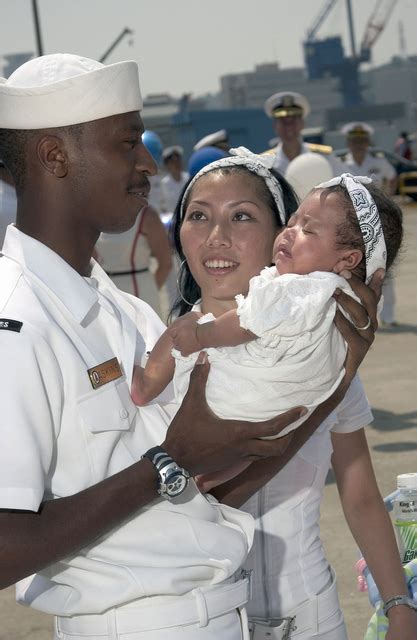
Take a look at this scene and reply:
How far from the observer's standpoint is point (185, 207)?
9.66 ft

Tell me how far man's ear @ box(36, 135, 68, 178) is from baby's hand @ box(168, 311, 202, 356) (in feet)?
1.36

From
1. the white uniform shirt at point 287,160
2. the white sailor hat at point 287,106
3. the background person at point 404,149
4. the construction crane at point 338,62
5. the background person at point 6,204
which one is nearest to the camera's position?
the background person at point 6,204

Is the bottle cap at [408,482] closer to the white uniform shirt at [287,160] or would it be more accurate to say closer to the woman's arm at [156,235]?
the woman's arm at [156,235]

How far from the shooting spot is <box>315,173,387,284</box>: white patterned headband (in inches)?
100

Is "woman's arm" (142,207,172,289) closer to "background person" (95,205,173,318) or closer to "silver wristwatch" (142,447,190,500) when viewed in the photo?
"background person" (95,205,173,318)

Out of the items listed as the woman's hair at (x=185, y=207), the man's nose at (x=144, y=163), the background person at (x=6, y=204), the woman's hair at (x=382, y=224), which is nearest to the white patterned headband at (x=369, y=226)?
the woman's hair at (x=382, y=224)

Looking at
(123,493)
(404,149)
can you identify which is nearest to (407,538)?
(123,493)

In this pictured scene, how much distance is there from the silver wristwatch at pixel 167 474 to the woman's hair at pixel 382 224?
0.71 m

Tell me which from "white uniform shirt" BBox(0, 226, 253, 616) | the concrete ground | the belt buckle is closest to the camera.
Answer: "white uniform shirt" BBox(0, 226, 253, 616)

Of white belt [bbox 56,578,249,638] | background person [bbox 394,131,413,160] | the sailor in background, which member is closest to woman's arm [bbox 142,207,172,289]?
the sailor in background

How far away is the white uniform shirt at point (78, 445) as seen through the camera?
77.7 inches

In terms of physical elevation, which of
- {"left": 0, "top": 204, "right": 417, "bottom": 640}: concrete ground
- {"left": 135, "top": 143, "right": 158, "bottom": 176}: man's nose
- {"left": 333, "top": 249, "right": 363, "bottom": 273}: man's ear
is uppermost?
{"left": 135, "top": 143, "right": 158, "bottom": 176}: man's nose

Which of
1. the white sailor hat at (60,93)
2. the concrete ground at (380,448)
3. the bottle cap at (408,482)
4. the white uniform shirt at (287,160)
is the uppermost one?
the white sailor hat at (60,93)

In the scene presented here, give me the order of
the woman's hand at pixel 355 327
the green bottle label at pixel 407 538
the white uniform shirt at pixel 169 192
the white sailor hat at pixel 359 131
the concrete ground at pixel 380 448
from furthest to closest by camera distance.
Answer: the white uniform shirt at pixel 169 192
the white sailor hat at pixel 359 131
the concrete ground at pixel 380 448
the green bottle label at pixel 407 538
the woman's hand at pixel 355 327
